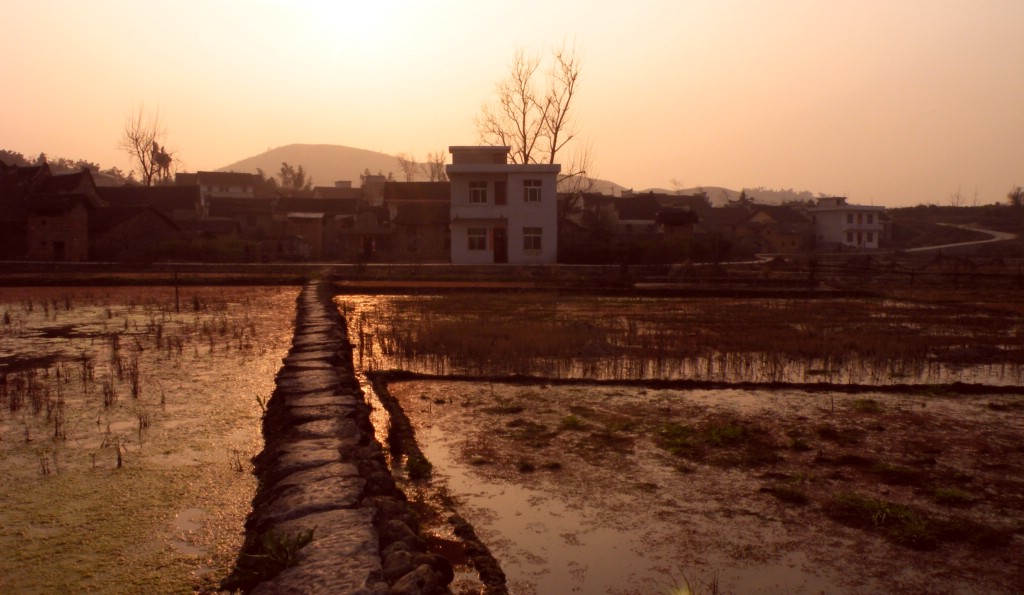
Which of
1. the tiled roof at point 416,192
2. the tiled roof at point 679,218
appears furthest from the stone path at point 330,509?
the tiled roof at point 416,192

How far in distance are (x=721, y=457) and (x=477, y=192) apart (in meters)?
35.2

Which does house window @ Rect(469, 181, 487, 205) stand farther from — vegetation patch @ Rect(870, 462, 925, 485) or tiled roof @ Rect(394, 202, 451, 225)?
vegetation patch @ Rect(870, 462, 925, 485)

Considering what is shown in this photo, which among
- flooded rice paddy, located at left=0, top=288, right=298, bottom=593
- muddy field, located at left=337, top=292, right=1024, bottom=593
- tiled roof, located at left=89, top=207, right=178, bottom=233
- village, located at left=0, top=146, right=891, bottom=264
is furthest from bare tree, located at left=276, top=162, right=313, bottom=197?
muddy field, located at left=337, top=292, right=1024, bottom=593

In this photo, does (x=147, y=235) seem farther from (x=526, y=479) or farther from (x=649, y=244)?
(x=526, y=479)

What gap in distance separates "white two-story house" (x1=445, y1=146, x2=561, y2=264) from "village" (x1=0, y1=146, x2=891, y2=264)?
2.0 inches

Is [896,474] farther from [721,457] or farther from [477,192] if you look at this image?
[477,192]

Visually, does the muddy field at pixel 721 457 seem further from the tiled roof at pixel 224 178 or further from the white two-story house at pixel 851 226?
the tiled roof at pixel 224 178

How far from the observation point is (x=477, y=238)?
137 ft

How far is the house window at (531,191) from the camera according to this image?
41.3m

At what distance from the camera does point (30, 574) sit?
14.1 ft

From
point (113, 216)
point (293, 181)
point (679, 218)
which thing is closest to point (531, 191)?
point (679, 218)

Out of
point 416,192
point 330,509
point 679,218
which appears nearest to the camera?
point 330,509

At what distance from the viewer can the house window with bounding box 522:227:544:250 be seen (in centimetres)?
4141

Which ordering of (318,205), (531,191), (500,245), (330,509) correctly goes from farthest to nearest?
1. (318,205)
2. (500,245)
3. (531,191)
4. (330,509)
